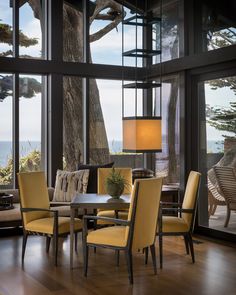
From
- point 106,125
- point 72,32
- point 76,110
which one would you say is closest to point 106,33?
point 72,32

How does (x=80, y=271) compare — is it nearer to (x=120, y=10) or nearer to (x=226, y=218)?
(x=226, y=218)

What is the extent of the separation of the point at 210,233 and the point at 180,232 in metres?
1.64

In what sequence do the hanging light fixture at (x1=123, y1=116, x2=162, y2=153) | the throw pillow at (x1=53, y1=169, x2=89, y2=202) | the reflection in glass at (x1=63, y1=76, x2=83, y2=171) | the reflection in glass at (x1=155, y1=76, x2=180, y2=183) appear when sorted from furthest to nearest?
the reflection in glass at (x1=63, y1=76, x2=83, y2=171) → the reflection in glass at (x1=155, y1=76, x2=180, y2=183) → the throw pillow at (x1=53, y1=169, x2=89, y2=202) → the hanging light fixture at (x1=123, y1=116, x2=162, y2=153)

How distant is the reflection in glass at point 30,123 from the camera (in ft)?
26.5

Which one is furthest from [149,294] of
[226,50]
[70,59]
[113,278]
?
[70,59]

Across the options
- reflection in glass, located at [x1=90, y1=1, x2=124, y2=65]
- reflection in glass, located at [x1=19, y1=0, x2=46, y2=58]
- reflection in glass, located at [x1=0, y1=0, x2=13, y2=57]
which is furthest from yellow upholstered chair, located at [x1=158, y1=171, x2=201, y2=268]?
reflection in glass, located at [x1=0, y1=0, x2=13, y2=57]

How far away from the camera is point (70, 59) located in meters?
8.48

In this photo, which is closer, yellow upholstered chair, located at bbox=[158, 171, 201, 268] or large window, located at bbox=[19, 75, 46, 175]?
yellow upholstered chair, located at bbox=[158, 171, 201, 268]

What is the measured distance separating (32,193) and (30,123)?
2419 millimetres

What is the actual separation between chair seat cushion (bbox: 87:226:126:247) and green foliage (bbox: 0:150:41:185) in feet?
10.6

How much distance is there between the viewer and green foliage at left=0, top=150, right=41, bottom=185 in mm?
7969

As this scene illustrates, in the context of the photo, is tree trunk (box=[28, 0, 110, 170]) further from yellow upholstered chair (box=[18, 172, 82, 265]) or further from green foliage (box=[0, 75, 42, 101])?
yellow upholstered chair (box=[18, 172, 82, 265])

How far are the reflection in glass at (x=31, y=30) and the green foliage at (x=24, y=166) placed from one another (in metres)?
1.58

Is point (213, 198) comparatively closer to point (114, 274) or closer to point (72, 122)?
point (114, 274)
